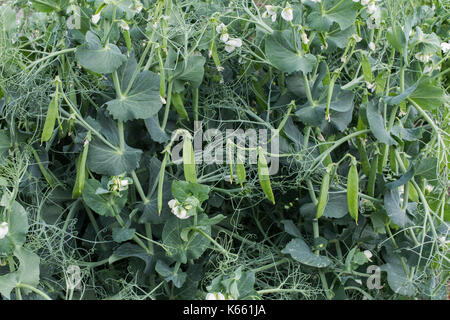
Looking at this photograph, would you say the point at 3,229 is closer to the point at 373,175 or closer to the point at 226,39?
the point at 226,39

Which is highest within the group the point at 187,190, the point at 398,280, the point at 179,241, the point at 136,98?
the point at 136,98

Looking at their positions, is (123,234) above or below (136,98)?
below

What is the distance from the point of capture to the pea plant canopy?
0.97 m

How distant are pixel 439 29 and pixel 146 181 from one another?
2.55 feet

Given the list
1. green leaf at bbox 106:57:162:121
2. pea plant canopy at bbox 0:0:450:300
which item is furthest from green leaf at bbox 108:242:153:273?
green leaf at bbox 106:57:162:121

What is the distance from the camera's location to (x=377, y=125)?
97 cm

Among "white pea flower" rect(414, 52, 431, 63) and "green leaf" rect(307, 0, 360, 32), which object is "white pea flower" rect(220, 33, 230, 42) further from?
"white pea flower" rect(414, 52, 431, 63)

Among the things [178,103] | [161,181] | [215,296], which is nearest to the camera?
[215,296]

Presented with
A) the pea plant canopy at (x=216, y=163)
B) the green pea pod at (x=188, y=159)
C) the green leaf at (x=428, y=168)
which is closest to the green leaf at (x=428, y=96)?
the pea plant canopy at (x=216, y=163)

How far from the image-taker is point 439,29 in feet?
3.99

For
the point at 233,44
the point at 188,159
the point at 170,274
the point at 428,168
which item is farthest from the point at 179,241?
the point at 428,168

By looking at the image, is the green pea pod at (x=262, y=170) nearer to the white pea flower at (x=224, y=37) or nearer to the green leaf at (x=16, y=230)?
the white pea flower at (x=224, y=37)

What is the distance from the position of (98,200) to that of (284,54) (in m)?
0.46

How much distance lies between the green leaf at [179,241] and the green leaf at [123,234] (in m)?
0.06
